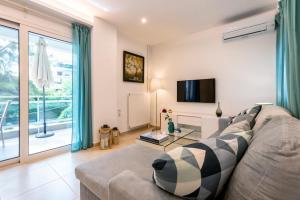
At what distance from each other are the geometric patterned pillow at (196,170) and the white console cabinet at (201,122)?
2.20 metres

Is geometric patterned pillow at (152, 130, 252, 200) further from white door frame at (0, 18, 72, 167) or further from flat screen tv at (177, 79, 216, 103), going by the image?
flat screen tv at (177, 79, 216, 103)

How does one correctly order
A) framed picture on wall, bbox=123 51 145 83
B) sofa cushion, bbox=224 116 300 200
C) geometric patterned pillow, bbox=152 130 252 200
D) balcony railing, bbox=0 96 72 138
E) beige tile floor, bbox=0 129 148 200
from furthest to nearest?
framed picture on wall, bbox=123 51 145 83
balcony railing, bbox=0 96 72 138
beige tile floor, bbox=0 129 148 200
geometric patterned pillow, bbox=152 130 252 200
sofa cushion, bbox=224 116 300 200

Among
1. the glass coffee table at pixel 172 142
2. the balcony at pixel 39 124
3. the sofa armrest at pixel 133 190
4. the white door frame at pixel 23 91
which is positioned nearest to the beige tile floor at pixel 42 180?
the white door frame at pixel 23 91

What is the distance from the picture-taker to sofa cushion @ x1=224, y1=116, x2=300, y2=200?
447mm

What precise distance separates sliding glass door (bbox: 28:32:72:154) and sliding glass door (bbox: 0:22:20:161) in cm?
18

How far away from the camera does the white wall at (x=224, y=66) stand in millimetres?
2832

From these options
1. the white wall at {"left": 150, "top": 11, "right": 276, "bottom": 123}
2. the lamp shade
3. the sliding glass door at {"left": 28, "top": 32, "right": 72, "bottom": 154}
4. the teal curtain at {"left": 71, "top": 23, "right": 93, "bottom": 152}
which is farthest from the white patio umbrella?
the white wall at {"left": 150, "top": 11, "right": 276, "bottom": 123}

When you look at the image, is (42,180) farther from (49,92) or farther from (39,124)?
(49,92)

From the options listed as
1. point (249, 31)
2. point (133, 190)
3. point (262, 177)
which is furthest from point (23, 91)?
point (249, 31)

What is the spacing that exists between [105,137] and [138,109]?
1434 mm

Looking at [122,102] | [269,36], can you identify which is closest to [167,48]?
[122,102]

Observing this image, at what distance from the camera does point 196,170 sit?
22.5 inches

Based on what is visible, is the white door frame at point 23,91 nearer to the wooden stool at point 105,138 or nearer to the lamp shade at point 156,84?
the wooden stool at point 105,138

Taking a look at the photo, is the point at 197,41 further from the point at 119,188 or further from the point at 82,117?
the point at 119,188
